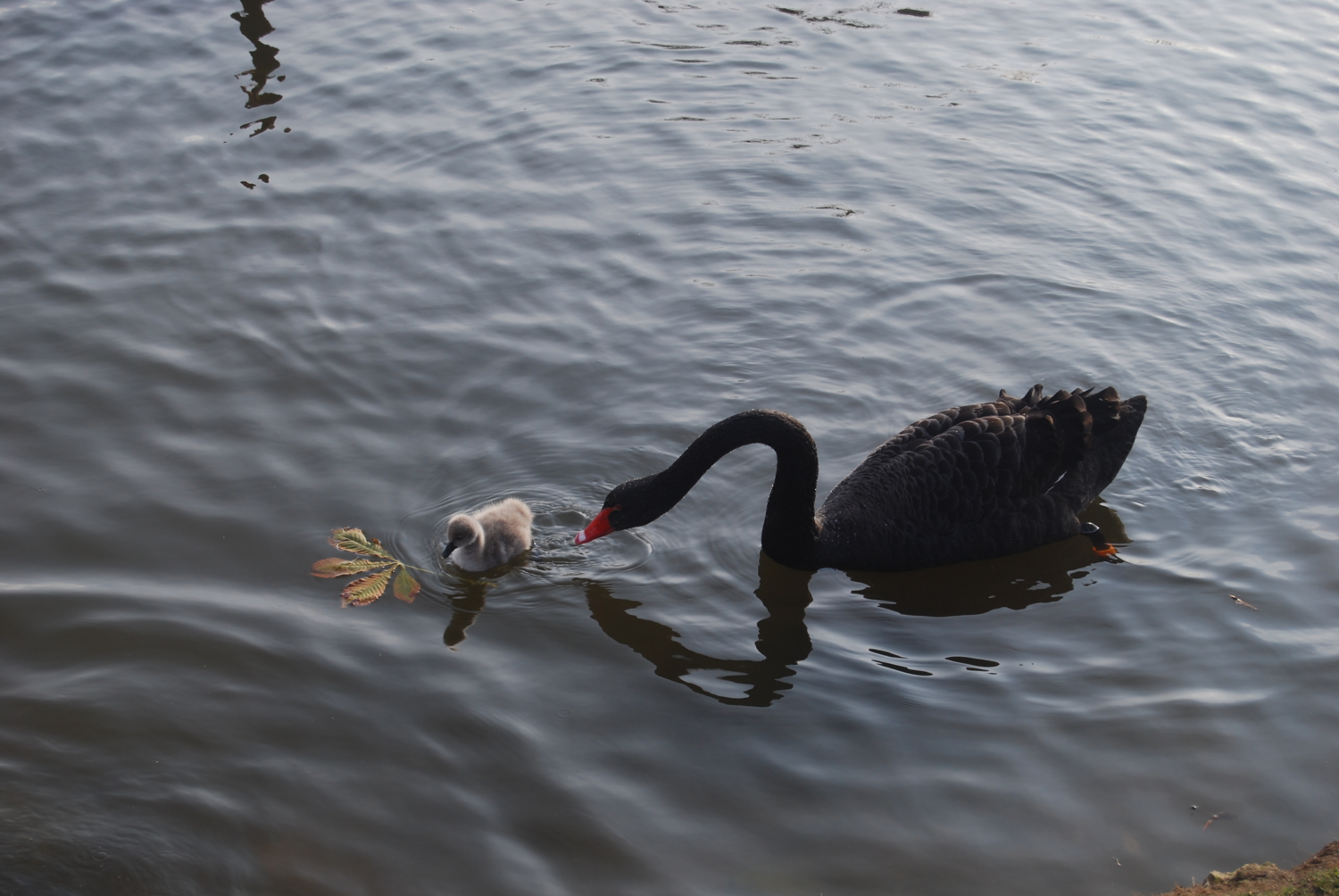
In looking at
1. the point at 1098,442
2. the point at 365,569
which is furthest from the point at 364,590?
the point at 1098,442

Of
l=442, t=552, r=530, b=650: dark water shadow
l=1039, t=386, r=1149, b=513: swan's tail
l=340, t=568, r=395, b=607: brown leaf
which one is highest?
l=1039, t=386, r=1149, b=513: swan's tail

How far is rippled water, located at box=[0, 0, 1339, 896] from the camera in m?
4.07

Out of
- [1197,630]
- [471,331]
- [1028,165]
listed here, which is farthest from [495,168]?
[1197,630]

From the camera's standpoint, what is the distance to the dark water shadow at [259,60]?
387 inches

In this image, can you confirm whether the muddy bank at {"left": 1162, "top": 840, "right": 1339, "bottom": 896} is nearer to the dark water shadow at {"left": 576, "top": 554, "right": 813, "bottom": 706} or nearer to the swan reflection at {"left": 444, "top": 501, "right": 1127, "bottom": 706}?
the swan reflection at {"left": 444, "top": 501, "right": 1127, "bottom": 706}

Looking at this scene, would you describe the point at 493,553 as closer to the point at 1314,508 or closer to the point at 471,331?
the point at 471,331

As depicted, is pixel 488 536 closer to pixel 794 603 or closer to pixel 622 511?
pixel 622 511

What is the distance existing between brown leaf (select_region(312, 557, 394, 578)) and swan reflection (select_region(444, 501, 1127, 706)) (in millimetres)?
417

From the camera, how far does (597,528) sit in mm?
5270

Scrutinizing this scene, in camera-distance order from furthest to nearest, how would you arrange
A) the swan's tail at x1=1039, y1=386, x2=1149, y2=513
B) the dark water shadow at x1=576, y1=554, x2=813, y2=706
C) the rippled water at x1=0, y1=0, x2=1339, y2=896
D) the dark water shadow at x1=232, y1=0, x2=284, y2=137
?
the dark water shadow at x1=232, y1=0, x2=284, y2=137
the swan's tail at x1=1039, y1=386, x2=1149, y2=513
the dark water shadow at x1=576, y1=554, x2=813, y2=706
the rippled water at x1=0, y1=0, x2=1339, y2=896

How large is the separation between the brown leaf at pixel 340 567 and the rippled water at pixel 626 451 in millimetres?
70

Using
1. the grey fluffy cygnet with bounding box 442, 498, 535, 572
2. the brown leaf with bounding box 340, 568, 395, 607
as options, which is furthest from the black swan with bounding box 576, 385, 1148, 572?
the brown leaf with bounding box 340, 568, 395, 607

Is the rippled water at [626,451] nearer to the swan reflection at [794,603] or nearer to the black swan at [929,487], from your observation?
the swan reflection at [794,603]

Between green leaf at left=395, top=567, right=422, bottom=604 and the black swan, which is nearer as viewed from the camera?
green leaf at left=395, top=567, right=422, bottom=604
